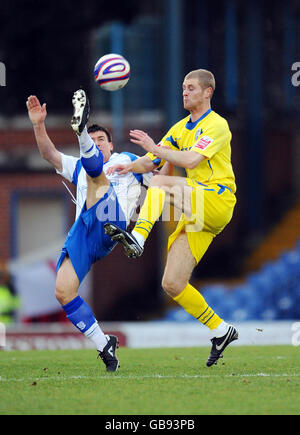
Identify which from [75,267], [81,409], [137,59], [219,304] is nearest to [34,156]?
[137,59]

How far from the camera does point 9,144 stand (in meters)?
18.5

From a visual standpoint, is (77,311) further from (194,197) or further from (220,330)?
(194,197)

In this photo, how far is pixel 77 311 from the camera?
855cm

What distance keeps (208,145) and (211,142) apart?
4cm

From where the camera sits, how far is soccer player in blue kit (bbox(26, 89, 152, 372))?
27.8 ft

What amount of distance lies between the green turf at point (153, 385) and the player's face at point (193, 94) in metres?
2.15

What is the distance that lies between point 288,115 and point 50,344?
7.59 meters

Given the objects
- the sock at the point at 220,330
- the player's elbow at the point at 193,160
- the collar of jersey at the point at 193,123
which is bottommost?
the sock at the point at 220,330

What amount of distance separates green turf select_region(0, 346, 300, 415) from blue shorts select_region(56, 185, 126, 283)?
0.91 m

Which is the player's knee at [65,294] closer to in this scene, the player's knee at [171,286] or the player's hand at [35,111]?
the player's knee at [171,286]

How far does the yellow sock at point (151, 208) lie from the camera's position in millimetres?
8516

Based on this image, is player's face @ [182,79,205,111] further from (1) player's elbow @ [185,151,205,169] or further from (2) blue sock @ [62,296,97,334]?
(2) blue sock @ [62,296,97,334]

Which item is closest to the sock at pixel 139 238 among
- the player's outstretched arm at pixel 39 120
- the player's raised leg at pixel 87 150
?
the player's raised leg at pixel 87 150
